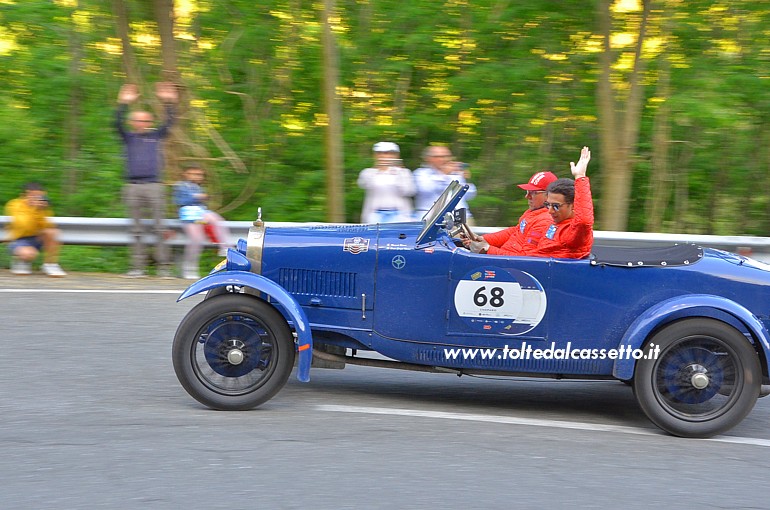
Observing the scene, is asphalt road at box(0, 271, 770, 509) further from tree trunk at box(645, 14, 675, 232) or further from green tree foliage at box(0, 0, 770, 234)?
tree trunk at box(645, 14, 675, 232)

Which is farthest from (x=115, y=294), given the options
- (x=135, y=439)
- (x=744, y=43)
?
(x=744, y=43)

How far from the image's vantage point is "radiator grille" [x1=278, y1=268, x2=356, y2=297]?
5.77 meters

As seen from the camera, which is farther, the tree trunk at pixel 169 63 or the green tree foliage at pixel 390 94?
the green tree foliage at pixel 390 94

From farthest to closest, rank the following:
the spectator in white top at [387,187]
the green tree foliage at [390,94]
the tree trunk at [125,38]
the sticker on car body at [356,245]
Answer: the tree trunk at [125,38], the green tree foliage at [390,94], the spectator in white top at [387,187], the sticker on car body at [356,245]

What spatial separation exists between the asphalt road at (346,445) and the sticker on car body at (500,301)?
0.59 m

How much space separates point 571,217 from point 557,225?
10 cm

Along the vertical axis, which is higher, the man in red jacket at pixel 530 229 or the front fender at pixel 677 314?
the man in red jacket at pixel 530 229

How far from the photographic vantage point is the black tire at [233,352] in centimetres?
555

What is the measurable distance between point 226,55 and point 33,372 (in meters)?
9.64

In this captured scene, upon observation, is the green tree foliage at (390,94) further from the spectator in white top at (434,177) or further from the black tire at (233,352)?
the black tire at (233,352)

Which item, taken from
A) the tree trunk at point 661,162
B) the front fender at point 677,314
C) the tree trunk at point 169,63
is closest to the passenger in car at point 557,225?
the front fender at point 677,314

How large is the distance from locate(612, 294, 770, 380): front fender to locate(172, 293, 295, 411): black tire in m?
1.97

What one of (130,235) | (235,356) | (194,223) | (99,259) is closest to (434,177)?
(194,223)

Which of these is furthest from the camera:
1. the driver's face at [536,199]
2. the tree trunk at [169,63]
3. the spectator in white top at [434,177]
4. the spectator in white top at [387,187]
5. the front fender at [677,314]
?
the tree trunk at [169,63]
